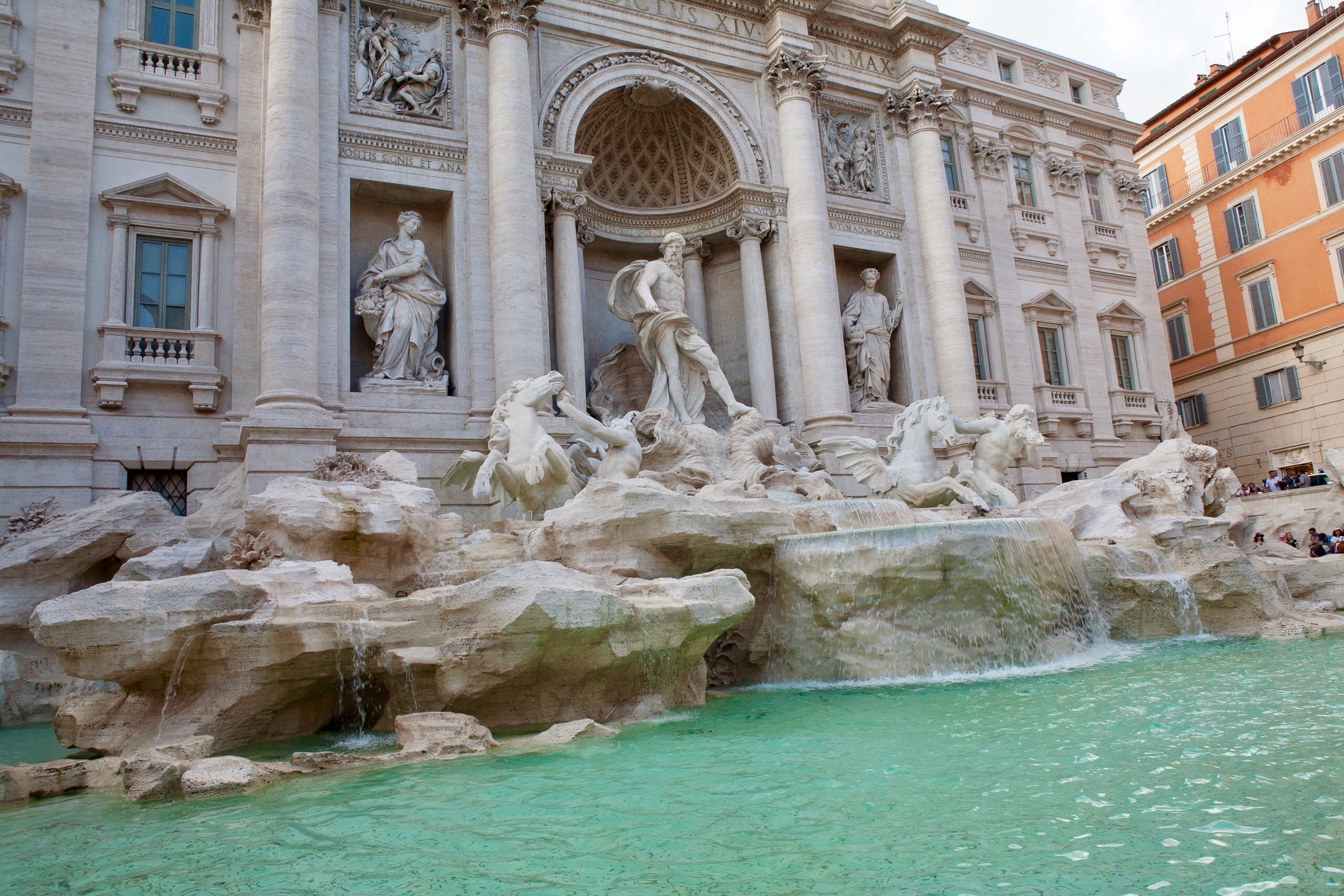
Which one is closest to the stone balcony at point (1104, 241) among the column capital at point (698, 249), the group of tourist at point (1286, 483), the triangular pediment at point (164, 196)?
the group of tourist at point (1286, 483)

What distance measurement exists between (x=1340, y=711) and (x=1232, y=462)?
23.7 m

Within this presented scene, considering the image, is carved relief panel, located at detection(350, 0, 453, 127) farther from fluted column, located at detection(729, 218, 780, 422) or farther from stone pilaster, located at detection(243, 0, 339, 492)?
fluted column, located at detection(729, 218, 780, 422)

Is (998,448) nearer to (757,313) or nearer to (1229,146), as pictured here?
(757,313)

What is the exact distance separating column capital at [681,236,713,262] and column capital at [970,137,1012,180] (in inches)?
287

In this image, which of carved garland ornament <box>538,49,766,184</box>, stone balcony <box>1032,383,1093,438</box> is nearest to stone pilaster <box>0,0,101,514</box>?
carved garland ornament <box>538,49,766,184</box>

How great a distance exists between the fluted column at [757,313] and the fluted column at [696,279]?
87 centimetres

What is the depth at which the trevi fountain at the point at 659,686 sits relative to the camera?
11.8ft

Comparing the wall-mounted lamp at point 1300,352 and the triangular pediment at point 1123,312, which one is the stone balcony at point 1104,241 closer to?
the triangular pediment at point 1123,312

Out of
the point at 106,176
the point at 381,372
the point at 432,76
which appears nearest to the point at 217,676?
the point at 381,372

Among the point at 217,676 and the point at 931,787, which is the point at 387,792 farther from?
the point at 931,787

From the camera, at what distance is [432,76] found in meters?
15.2

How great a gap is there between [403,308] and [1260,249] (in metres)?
23.7

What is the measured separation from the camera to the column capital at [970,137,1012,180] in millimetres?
21422

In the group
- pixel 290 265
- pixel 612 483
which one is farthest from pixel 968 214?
pixel 612 483
